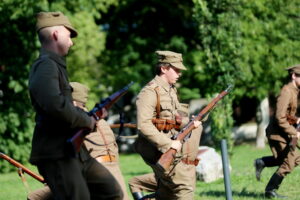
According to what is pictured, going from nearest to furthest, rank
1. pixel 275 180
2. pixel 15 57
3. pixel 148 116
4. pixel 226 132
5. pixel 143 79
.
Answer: pixel 148 116 → pixel 275 180 → pixel 226 132 → pixel 15 57 → pixel 143 79

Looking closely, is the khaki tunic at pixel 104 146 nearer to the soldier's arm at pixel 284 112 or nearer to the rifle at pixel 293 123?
the soldier's arm at pixel 284 112

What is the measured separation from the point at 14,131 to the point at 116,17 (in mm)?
11034

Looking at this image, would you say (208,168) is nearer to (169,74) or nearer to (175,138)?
(169,74)

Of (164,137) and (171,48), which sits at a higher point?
(171,48)

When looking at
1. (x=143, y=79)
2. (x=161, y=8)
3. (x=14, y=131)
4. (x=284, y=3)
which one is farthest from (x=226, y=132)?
(x=161, y=8)

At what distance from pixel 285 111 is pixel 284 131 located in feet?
0.96

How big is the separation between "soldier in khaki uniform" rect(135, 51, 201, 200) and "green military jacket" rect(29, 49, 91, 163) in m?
2.03

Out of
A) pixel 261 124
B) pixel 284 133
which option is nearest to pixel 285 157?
pixel 284 133

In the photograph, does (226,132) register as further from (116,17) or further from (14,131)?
(116,17)

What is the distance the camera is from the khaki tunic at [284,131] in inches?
358

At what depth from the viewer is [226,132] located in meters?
16.3

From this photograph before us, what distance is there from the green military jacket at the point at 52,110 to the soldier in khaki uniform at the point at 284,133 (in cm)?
495

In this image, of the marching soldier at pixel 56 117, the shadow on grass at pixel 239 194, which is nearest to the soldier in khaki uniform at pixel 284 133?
the shadow on grass at pixel 239 194

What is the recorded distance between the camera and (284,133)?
921cm
